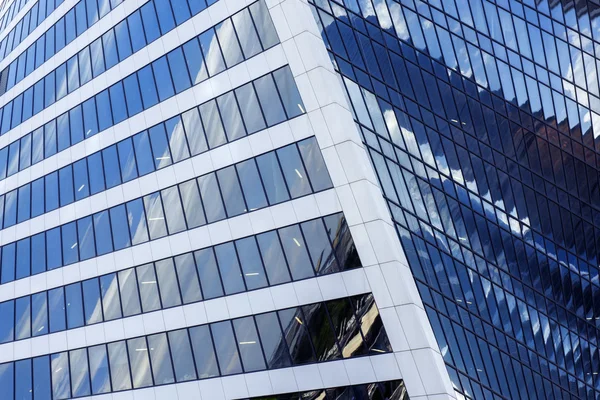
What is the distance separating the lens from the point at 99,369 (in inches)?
1334

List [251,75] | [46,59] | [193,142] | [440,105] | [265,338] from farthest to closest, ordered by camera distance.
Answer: [46,59] < [440,105] < [193,142] < [251,75] < [265,338]

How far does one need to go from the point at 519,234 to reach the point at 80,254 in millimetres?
25309

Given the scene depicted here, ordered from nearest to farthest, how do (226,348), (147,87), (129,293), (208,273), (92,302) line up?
(226,348)
(208,273)
(129,293)
(92,302)
(147,87)

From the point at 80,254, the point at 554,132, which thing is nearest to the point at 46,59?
the point at 80,254

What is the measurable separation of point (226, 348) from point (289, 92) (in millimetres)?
11669

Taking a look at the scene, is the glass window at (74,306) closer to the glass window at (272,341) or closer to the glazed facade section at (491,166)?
the glass window at (272,341)

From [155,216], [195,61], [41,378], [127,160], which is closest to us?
[195,61]

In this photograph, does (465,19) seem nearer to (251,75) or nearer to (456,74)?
(456,74)

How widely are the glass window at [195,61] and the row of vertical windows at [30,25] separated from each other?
1309 cm

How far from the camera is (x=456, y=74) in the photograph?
3828cm

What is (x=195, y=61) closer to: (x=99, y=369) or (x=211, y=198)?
(x=211, y=198)

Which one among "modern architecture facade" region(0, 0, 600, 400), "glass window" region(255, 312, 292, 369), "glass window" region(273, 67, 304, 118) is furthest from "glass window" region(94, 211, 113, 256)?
"glass window" region(273, 67, 304, 118)

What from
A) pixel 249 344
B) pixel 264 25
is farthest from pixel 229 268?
pixel 264 25

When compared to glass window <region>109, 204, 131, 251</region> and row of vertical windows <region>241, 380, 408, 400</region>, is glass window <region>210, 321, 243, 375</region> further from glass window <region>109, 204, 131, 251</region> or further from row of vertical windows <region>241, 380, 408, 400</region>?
glass window <region>109, 204, 131, 251</region>
